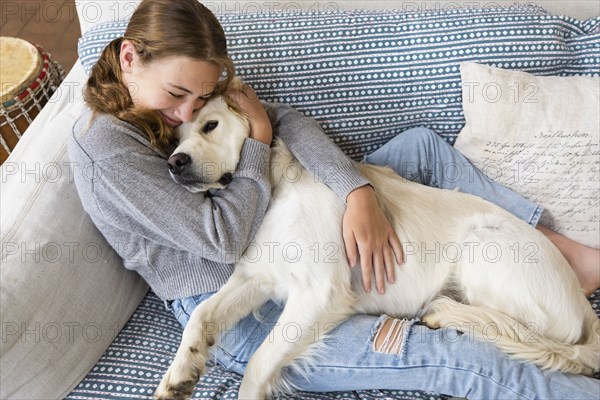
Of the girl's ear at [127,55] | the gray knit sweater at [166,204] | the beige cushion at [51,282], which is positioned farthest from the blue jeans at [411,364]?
the girl's ear at [127,55]

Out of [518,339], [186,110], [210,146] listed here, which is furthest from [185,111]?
[518,339]

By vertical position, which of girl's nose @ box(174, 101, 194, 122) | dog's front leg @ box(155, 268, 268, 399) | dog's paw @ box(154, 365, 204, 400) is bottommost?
dog's paw @ box(154, 365, 204, 400)

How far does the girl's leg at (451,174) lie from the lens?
2.07 m

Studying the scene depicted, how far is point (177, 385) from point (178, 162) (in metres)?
0.62

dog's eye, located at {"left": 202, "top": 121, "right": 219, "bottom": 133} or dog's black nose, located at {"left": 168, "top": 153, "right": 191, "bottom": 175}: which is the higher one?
dog's eye, located at {"left": 202, "top": 121, "right": 219, "bottom": 133}

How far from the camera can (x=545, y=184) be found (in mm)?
2080

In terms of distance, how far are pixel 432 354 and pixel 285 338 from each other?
43 centimetres

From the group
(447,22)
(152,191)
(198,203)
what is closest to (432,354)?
(198,203)

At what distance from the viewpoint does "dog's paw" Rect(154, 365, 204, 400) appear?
1507 mm

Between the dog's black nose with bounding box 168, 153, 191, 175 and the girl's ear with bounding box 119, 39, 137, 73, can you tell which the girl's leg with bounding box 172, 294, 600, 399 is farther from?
the girl's ear with bounding box 119, 39, 137, 73

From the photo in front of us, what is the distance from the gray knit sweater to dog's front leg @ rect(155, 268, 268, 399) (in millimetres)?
76

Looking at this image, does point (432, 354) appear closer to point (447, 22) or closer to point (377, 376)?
point (377, 376)

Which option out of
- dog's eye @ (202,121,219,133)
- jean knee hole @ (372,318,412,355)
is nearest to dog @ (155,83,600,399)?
dog's eye @ (202,121,219,133)

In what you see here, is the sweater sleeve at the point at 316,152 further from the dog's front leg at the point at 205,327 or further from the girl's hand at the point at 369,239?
the dog's front leg at the point at 205,327
